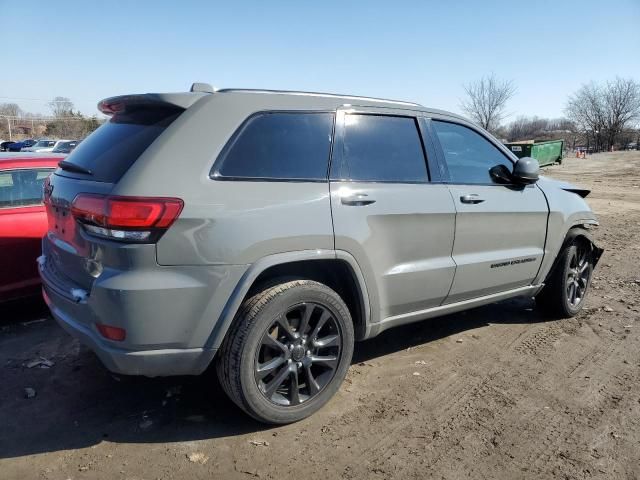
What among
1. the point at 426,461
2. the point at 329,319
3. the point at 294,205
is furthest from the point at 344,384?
the point at 294,205

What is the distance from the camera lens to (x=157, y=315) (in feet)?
8.38

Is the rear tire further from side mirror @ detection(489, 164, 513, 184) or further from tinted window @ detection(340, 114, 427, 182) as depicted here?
tinted window @ detection(340, 114, 427, 182)

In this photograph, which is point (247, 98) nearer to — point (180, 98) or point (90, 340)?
point (180, 98)

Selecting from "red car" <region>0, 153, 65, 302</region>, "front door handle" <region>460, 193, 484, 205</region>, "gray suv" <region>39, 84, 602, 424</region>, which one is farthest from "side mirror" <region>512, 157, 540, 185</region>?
"red car" <region>0, 153, 65, 302</region>

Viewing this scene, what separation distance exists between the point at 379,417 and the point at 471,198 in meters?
1.72

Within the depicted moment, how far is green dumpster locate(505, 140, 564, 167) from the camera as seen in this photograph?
31.9 m

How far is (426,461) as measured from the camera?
273cm

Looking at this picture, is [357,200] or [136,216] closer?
[136,216]

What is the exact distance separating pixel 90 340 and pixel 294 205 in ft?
4.27

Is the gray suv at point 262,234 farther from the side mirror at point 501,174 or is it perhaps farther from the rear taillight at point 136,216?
the side mirror at point 501,174

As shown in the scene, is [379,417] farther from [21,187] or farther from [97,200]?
[21,187]

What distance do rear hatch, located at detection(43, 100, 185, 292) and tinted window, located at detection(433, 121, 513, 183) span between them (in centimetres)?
200

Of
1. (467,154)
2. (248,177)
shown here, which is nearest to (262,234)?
(248,177)

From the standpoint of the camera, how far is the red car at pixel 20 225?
4.49 meters
